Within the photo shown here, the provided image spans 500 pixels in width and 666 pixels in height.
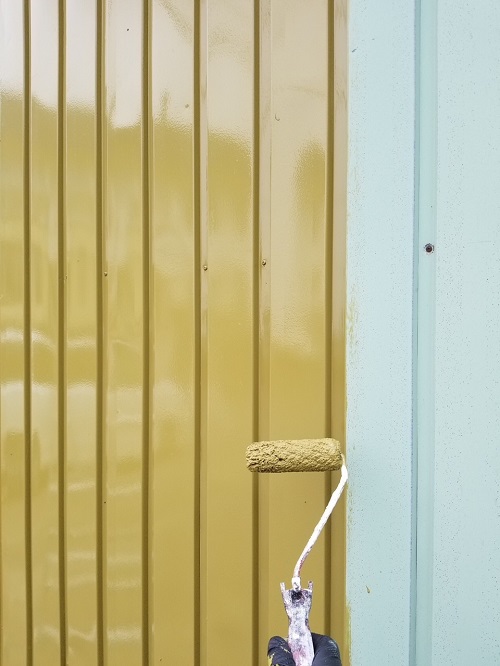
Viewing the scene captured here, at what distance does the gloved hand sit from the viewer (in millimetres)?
752

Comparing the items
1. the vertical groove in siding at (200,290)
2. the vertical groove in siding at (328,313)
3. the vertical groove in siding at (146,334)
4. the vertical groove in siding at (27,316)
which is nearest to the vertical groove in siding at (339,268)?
the vertical groove in siding at (328,313)

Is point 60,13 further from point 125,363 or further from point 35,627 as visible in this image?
point 35,627

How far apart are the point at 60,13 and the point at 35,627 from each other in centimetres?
122

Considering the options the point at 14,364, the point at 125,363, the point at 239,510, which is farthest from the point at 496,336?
the point at 14,364

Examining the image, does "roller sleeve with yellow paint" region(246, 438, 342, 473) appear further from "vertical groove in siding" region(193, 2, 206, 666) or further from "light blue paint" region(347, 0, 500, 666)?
"vertical groove in siding" region(193, 2, 206, 666)

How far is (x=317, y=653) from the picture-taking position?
771 mm

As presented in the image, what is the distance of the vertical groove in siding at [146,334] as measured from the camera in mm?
1085

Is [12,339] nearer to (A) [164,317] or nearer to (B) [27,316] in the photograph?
(B) [27,316]

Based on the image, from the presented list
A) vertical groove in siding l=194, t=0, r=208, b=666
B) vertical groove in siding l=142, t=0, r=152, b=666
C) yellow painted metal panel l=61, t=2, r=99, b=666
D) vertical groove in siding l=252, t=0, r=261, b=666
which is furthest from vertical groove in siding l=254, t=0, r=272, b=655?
yellow painted metal panel l=61, t=2, r=99, b=666

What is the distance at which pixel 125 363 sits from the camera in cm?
111

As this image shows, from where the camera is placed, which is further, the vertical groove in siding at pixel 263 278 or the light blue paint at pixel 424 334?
the vertical groove in siding at pixel 263 278

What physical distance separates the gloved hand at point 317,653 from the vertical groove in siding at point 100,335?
0.46m

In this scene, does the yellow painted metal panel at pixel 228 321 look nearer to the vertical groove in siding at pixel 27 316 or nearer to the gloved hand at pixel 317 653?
the gloved hand at pixel 317 653

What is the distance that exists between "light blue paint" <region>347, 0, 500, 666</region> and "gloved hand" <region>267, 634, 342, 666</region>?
0.21 meters
